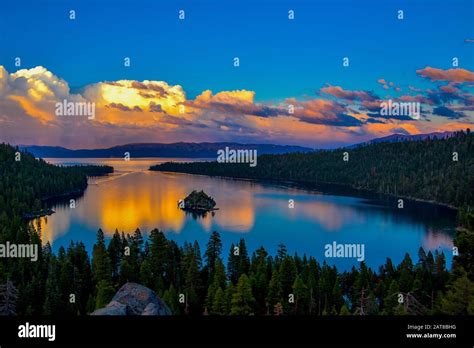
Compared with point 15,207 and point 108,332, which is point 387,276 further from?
point 15,207

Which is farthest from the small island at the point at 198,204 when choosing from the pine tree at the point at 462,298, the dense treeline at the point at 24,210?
the pine tree at the point at 462,298

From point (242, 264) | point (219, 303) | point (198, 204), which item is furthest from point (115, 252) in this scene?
point (198, 204)

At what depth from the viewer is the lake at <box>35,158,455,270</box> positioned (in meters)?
63.6

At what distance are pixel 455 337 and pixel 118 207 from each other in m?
92.7

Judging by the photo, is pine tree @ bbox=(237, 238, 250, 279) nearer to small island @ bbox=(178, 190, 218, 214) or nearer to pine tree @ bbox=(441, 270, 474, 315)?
pine tree @ bbox=(441, 270, 474, 315)

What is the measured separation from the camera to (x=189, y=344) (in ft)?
22.2

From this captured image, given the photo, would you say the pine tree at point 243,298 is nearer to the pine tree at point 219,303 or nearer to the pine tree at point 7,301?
the pine tree at point 219,303

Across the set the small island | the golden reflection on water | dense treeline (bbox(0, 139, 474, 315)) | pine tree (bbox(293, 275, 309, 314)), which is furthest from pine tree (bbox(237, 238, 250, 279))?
the small island

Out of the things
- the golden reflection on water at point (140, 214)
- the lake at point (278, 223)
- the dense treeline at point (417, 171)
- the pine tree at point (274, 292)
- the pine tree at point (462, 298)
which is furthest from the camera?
the dense treeline at point (417, 171)

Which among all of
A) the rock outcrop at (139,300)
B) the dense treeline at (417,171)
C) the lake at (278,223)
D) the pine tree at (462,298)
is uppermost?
the dense treeline at (417,171)

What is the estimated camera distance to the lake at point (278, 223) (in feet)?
209

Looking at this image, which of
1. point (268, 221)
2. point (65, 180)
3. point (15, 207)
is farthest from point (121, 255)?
point (65, 180)

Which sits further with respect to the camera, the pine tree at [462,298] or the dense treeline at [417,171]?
the dense treeline at [417,171]

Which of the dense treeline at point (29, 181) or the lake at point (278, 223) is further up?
the dense treeline at point (29, 181)
